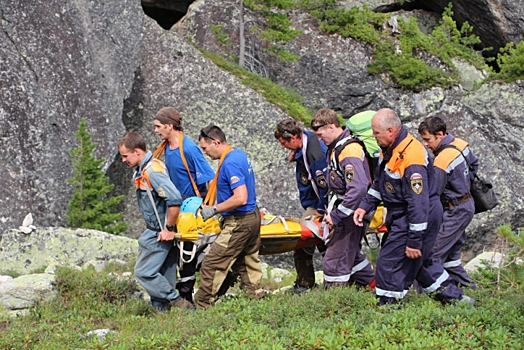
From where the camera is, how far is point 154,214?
705 centimetres

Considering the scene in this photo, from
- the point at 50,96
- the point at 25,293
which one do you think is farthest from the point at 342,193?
the point at 50,96

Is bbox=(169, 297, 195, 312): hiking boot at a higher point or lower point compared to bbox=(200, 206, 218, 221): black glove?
lower

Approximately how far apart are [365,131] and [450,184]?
4.59 ft

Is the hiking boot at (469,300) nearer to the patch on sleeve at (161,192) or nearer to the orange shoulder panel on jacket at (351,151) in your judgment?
the orange shoulder panel on jacket at (351,151)

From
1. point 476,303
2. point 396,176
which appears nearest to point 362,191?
point 396,176

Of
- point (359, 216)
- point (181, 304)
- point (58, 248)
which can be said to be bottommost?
point (58, 248)

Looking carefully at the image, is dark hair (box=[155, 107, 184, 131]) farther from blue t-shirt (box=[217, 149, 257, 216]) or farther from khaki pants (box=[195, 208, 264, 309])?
khaki pants (box=[195, 208, 264, 309])

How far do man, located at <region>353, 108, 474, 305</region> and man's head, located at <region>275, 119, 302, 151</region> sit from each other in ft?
4.25

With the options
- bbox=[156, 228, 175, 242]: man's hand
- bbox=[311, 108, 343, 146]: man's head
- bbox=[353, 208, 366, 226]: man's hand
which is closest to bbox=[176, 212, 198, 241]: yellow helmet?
bbox=[156, 228, 175, 242]: man's hand

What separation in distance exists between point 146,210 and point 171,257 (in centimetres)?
65

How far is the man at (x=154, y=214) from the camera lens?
6840 mm

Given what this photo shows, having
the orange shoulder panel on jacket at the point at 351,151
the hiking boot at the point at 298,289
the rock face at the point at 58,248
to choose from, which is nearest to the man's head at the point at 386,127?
the orange shoulder panel on jacket at the point at 351,151

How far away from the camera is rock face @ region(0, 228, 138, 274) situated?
32.4 ft

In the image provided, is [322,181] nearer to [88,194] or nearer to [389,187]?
[389,187]
